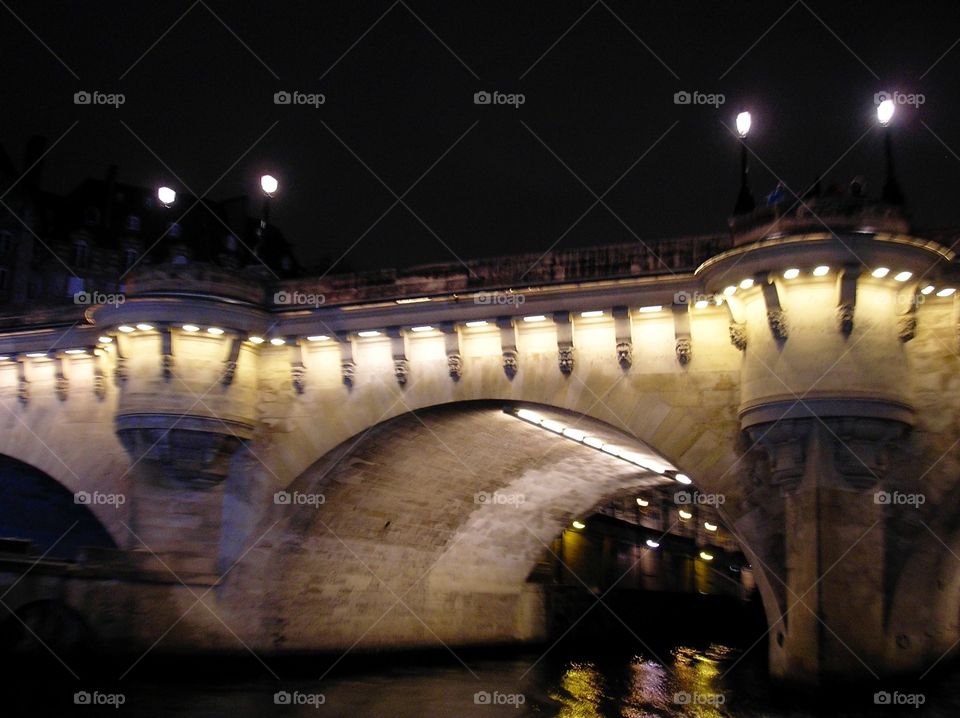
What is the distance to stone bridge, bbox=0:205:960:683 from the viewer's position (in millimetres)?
14461

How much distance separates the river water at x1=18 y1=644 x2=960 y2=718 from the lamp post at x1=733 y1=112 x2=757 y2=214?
7.18 m

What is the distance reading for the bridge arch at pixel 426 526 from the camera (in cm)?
2075

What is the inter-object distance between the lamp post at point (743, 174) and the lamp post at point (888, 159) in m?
1.86

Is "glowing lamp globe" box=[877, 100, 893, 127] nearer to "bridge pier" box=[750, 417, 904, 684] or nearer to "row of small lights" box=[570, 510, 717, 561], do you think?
"bridge pier" box=[750, 417, 904, 684]

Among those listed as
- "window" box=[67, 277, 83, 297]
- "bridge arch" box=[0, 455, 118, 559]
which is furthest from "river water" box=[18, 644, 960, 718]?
"window" box=[67, 277, 83, 297]

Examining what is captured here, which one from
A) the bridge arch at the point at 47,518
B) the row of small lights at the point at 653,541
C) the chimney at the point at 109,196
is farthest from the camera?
the chimney at the point at 109,196

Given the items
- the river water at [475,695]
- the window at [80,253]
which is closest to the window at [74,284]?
the window at [80,253]

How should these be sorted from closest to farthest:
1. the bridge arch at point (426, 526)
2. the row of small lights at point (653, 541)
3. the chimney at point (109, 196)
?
the bridge arch at point (426, 526)
the row of small lights at point (653, 541)
the chimney at point (109, 196)

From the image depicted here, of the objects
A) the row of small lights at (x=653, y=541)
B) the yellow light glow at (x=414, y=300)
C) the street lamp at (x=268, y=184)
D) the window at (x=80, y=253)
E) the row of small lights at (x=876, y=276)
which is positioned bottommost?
the row of small lights at (x=653, y=541)

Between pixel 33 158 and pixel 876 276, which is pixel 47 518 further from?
pixel 876 276

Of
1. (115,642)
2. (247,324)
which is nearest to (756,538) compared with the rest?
(247,324)

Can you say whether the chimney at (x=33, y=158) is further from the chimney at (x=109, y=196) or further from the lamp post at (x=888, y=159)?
the lamp post at (x=888, y=159)

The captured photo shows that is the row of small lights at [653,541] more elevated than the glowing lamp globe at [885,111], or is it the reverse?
the glowing lamp globe at [885,111]

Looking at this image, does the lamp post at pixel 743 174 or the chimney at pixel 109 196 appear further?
the chimney at pixel 109 196
